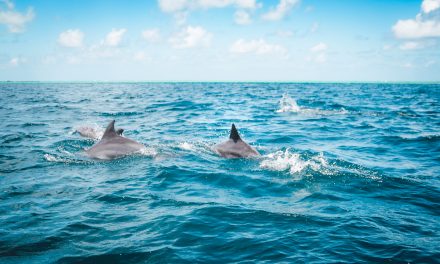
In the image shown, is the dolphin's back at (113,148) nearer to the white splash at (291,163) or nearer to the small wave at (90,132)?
the small wave at (90,132)

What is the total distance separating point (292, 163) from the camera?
12.0 meters

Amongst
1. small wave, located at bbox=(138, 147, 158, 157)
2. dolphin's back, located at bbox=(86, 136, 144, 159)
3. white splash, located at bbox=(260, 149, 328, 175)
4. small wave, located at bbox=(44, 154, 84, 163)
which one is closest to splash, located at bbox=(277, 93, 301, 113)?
white splash, located at bbox=(260, 149, 328, 175)

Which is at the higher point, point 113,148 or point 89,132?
point 113,148

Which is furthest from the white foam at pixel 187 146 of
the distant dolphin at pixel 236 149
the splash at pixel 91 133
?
the splash at pixel 91 133

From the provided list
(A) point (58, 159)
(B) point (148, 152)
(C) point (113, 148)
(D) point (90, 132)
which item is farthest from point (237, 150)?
(D) point (90, 132)

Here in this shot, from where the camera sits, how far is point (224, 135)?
1939cm

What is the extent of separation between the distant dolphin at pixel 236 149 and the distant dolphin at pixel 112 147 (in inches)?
127

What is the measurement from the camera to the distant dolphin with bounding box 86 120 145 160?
1287 centimetres

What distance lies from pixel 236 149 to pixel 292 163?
229 cm

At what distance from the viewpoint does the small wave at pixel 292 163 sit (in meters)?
11.5

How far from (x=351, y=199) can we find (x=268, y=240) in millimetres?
3287

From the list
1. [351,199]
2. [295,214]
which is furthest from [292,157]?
[295,214]

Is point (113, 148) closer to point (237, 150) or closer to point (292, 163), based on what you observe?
point (237, 150)

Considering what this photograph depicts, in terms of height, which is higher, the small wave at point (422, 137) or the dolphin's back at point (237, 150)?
the dolphin's back at point (237, 150)
